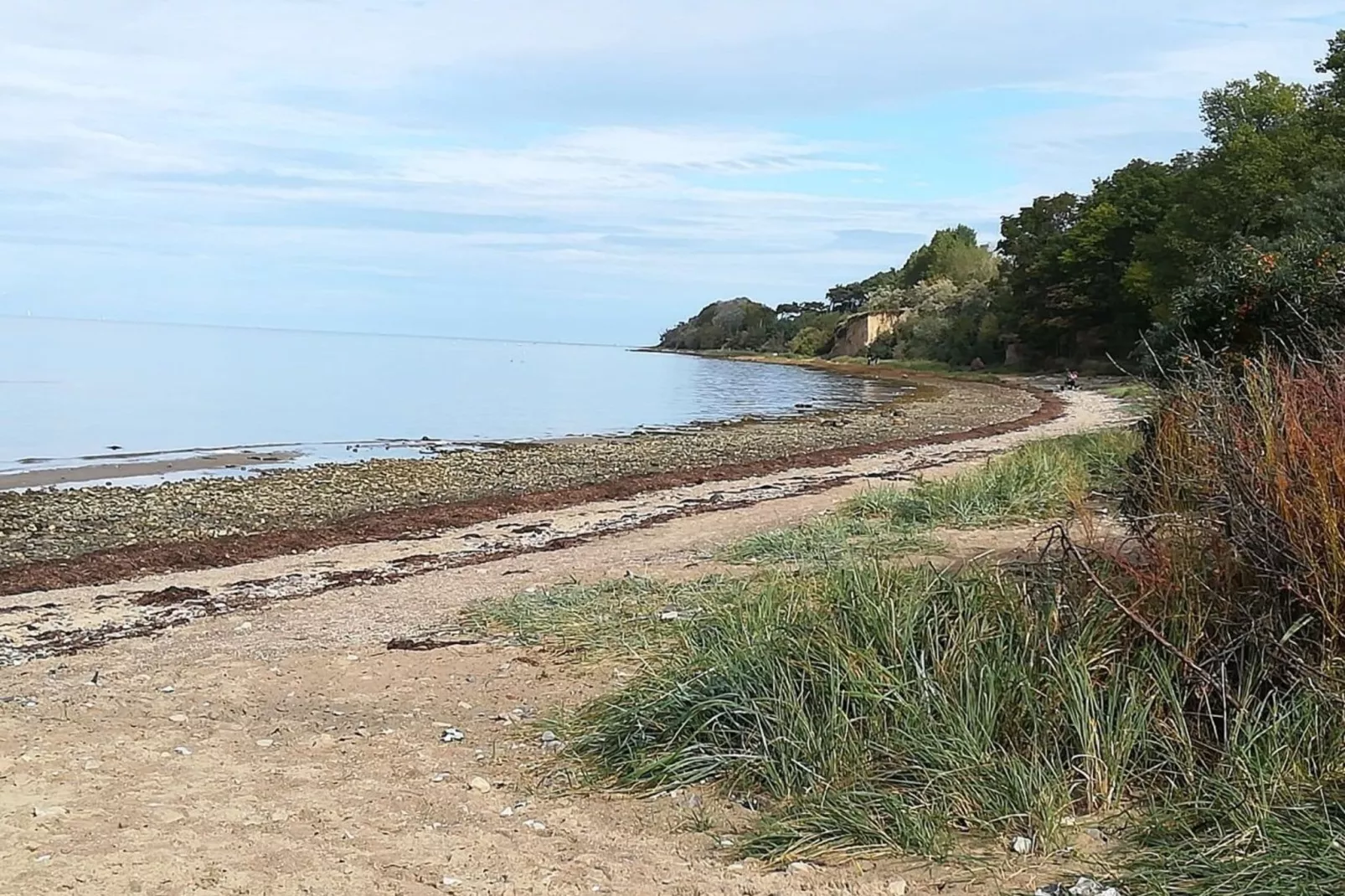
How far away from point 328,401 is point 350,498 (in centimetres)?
2763

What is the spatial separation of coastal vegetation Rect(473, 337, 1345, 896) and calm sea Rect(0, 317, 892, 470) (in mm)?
21488

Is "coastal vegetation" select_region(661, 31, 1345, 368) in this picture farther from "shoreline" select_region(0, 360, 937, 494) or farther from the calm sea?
"shoreline" select_region(0, 360, 937, 494)

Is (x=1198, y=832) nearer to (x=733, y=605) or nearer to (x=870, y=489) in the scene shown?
(x=733, y=605)

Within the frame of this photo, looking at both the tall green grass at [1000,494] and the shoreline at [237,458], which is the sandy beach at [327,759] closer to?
the tall green grass at [1000,494]

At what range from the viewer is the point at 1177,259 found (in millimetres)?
45156

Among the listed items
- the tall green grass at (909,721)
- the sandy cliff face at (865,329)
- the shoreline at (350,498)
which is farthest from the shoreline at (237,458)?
the sandy cliff face at (865,329)

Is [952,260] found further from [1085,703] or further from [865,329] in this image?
[1085,703]

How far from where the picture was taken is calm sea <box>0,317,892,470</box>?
29.5 meters

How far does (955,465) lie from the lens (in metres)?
18.7

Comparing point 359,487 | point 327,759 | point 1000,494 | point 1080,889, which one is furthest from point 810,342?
point 1080,889

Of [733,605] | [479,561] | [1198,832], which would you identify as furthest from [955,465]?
[1198,832]

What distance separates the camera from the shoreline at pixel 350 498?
13.0 m

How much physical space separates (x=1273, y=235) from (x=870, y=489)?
31.5 m

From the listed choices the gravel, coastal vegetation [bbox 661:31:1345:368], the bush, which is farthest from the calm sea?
the bush
